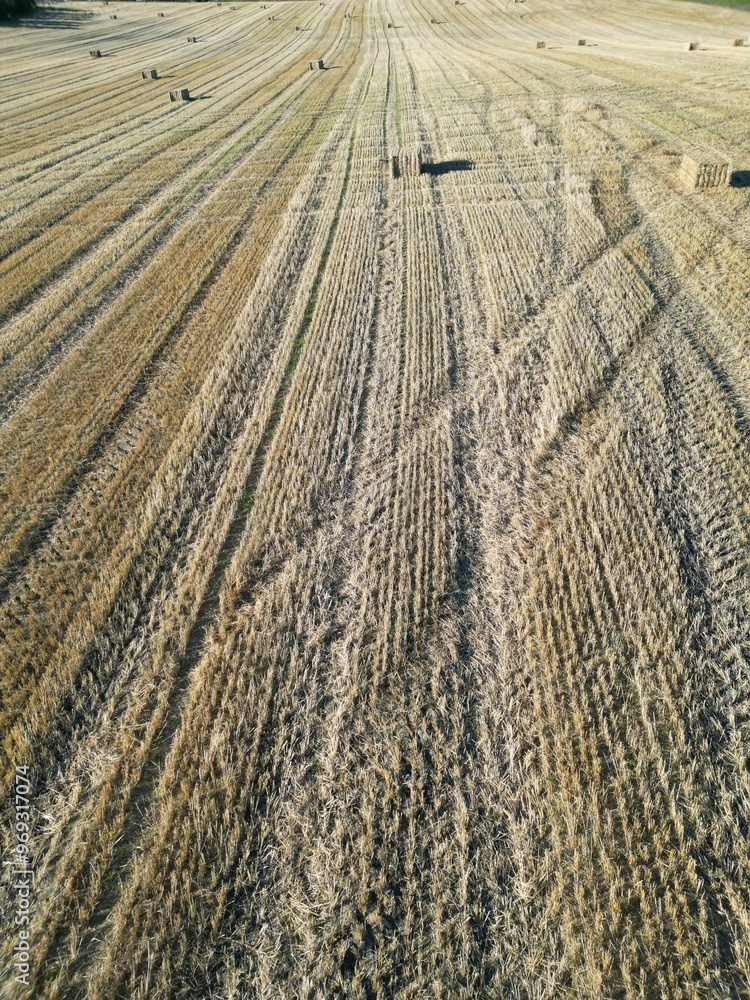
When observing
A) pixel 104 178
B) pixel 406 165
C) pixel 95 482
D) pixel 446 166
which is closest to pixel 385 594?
pixel 95 482

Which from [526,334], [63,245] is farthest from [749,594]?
[63,245]

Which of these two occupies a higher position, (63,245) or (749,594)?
(63,245)

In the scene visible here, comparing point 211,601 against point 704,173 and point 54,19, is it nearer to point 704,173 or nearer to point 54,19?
point 704,173

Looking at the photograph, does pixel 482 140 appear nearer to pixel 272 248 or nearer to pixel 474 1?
pixel 272 248

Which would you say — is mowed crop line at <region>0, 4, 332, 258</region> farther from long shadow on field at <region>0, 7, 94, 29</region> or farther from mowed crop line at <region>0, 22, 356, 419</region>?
long shadow on field at <region>0, 7, 94, 29</region>

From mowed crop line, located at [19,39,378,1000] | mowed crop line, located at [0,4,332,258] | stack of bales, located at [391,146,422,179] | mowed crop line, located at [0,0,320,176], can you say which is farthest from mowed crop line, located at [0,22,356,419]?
mowed crop line, located at [0,0,320,176]
